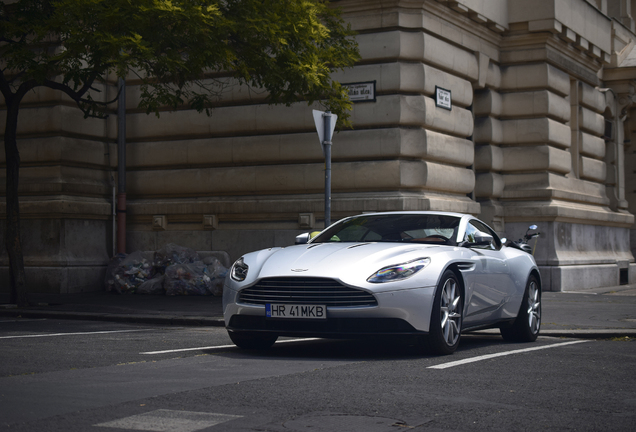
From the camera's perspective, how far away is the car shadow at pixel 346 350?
7738mm

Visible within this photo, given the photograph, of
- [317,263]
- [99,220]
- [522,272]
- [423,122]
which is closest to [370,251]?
[317,263]

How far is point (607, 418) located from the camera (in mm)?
4941

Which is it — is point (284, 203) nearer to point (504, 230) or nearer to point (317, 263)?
point (504, 230)

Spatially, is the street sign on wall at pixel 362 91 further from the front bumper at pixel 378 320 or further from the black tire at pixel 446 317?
the front bumper at pixel 378 320

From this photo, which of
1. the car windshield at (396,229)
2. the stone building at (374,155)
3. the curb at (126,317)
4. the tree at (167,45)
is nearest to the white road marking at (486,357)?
the car windshield at (396,229)

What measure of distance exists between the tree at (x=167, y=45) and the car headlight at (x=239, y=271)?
508 cm

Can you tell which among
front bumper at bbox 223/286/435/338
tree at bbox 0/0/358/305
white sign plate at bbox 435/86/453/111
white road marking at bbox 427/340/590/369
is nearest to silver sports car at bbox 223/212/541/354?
front bumper at bbox 223/286/435/338

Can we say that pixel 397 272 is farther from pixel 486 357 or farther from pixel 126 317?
pixel 126 317

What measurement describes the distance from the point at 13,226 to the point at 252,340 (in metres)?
7.18

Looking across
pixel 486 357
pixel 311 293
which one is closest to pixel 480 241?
pixel 486 357

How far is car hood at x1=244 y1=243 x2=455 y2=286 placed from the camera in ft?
24.6

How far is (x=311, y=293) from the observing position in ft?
24.6

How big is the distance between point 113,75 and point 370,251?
12308mm

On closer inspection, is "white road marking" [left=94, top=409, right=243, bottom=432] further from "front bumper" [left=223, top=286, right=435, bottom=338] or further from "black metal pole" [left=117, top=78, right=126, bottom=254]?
"black metal pole" [left=117, top=78, right=126, bottom=254]
